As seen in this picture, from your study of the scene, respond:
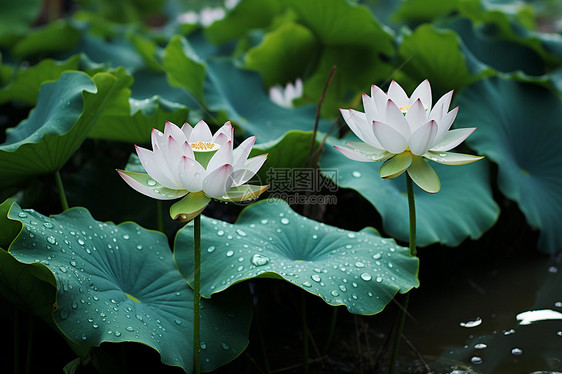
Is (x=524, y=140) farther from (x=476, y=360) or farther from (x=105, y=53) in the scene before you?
(x=105, y=53)

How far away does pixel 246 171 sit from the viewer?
861 millimetres

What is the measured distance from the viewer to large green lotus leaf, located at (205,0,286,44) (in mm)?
2433

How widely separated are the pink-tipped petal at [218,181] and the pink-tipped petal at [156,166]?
0.21 feet

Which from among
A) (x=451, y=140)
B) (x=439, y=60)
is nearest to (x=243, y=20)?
(x=439, y=60)

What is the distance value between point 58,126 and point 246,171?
1.59ft

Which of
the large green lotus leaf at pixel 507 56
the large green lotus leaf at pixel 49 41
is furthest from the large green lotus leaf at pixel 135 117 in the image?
the large green lotus leaf at pixel 507 56

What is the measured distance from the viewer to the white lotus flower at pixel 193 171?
31.3 inches

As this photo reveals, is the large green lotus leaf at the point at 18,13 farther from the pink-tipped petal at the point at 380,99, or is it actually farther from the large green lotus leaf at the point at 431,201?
the pink-tipped petal at the point at 380,99

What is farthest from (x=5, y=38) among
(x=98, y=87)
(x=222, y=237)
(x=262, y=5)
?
(x=222, y=237)

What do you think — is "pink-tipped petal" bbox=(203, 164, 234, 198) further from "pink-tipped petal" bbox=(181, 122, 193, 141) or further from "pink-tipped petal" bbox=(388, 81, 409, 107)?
"pink-tipped petal" bbox=(388, 81, 409, 107)

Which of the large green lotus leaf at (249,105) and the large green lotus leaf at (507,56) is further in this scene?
the large green lotus leaf at (507,56)

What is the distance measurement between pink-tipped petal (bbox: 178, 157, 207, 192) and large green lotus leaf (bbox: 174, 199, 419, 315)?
0.69 ft

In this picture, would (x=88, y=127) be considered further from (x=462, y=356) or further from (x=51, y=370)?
(x=462, y=356)

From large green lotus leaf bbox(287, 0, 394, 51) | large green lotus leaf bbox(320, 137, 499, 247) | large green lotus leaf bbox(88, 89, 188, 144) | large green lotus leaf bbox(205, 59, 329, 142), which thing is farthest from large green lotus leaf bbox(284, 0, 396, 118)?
large green lotus leaf bbox(88, 89, 188, 144)
